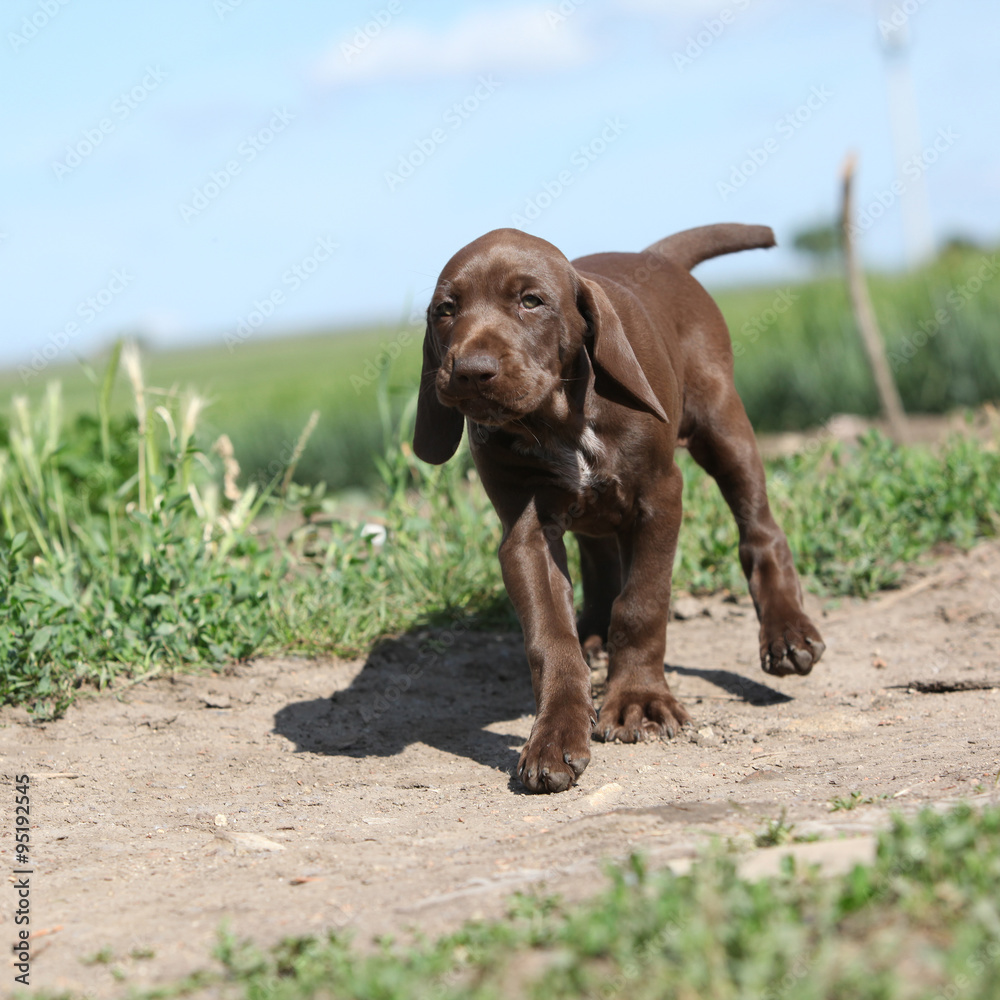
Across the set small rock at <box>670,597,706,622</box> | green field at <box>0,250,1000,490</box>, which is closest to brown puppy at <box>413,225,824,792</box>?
small rock at <box>670,597,706,622</box>

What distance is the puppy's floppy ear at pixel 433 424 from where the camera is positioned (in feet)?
12.4

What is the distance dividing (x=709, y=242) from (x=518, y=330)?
1882mm

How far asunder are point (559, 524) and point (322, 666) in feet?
4.81

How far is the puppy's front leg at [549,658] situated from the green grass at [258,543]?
4.70 ft

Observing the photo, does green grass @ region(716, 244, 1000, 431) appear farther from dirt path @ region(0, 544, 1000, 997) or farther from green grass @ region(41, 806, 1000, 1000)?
green grass @ region(41, 806, 1000, 1000)

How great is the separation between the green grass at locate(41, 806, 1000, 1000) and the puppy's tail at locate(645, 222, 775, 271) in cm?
325

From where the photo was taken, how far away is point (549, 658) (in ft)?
11.2

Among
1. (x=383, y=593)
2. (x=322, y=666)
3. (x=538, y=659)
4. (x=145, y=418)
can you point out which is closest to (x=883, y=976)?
(x=538, y=659)

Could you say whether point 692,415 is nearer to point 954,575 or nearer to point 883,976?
point 954,575

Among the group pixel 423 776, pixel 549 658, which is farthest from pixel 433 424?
pixel 423 776

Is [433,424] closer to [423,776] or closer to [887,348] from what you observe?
[423,776]

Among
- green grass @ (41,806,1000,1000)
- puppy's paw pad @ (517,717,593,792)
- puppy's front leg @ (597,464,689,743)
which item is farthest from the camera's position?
puppy's front leg @ (597,464,689,743)

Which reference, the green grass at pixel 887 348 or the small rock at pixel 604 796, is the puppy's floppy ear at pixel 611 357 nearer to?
the small rock at pixel 604 796

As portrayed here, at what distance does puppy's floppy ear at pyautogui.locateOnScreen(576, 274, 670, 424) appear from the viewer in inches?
136
